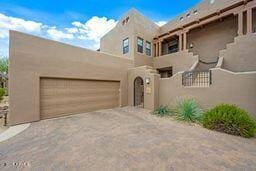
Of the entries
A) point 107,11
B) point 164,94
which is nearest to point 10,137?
point 164,94

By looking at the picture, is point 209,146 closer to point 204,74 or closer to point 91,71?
point 204,74

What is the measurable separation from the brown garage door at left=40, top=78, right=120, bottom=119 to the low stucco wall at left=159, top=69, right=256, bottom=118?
4.73 meters

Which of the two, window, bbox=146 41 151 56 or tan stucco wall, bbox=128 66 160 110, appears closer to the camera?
tan stucco wall, bbox=128 66 160 110

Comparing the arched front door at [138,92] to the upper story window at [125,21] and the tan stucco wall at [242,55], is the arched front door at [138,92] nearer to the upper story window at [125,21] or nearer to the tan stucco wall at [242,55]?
the upper story window at [125,21]

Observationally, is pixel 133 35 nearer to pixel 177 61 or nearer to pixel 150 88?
pixel 177 61

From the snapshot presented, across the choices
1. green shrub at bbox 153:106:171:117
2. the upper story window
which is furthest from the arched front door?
the upper story window

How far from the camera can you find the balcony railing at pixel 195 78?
344 inches

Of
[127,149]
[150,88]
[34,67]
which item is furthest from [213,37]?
[34,67]

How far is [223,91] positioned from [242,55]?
374 cm

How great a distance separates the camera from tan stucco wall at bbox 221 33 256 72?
8.84 metres

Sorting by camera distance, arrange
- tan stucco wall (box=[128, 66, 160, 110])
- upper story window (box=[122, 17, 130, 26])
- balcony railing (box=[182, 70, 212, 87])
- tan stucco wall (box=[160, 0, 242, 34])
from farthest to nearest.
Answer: upper story window (box=[122, 17, 130, 26]), tan stucco wall (box=[160, 0, 242, 34]), tan stucco wall (box=[128, 66, 160, 110]), balcony railing (box=[182, 70, 212, 87])

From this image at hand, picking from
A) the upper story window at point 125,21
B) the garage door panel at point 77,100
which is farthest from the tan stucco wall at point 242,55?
the upper story window at point 125,21

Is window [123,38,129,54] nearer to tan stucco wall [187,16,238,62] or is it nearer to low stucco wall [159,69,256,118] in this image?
low stucco wall [159,69,256,118]

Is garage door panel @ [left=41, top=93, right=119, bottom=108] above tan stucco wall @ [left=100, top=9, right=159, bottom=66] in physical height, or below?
below
